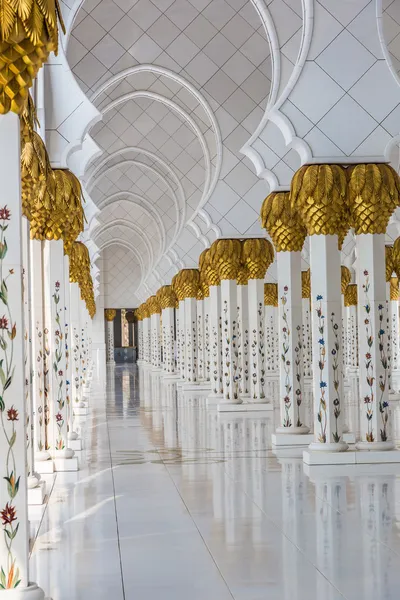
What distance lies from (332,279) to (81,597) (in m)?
4.52

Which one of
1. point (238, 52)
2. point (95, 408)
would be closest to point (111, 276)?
point (95, 408)

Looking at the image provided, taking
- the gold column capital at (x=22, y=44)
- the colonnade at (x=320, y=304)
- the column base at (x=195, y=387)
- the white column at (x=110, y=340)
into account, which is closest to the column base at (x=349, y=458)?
the colonnade at (x=320, y=304)

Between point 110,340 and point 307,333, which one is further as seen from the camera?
point 110,340

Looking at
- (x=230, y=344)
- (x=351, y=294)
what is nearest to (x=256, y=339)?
(x=230, y=344)

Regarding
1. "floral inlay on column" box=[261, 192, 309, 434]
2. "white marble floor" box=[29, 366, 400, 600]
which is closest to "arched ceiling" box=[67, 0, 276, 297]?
"floral inlay on column" box=[261, 192, 309, 434]

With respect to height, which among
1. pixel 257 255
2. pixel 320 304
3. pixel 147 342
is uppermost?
pixel 257 255

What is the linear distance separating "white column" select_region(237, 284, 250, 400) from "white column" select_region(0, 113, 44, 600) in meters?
10.6

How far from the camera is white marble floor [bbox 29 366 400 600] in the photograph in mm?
4016

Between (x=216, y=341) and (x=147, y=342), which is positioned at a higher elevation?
(x=147, y=342)

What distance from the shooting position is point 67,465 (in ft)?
25.6

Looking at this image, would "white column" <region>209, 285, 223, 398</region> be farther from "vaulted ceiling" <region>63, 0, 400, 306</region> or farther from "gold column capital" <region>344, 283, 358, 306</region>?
"gold column capital" <region>344, 283, 358, 306</region>

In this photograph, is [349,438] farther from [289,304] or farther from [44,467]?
[44,467]

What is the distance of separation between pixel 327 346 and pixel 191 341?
12712 millimetres

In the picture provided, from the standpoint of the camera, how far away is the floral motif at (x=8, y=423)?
3.50 m
